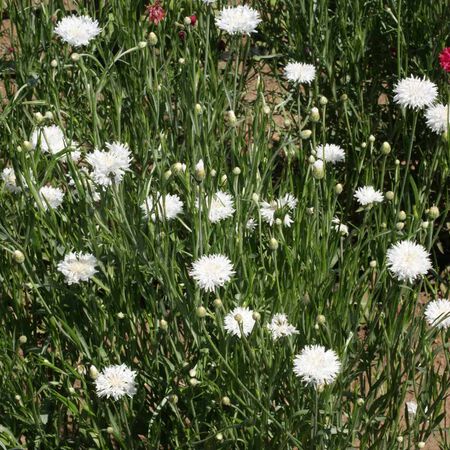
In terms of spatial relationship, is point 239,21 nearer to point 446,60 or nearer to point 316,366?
point 446,60

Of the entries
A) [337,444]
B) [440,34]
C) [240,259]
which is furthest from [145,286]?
[440,34]

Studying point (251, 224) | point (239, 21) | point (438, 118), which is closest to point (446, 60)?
point (438, 118)

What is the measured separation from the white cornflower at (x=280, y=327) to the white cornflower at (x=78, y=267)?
0.42m

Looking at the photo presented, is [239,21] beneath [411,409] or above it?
above

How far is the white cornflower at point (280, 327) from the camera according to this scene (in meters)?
1.94

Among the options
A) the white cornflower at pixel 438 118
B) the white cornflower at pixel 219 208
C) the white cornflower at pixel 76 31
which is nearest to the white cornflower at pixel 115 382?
the white cornflower at pixel 219 208

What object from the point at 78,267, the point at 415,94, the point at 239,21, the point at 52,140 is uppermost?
the point at 239,21

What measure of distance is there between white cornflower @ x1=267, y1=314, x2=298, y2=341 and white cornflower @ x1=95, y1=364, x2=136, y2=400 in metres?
0.32

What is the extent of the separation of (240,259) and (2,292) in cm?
64

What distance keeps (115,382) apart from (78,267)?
0.27m

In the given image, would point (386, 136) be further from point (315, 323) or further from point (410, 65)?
point (315, 323)

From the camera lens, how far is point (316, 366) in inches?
71.7

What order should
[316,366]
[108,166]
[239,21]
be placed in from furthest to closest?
1. [239,21]
2. [108,166]
3. [316,366]

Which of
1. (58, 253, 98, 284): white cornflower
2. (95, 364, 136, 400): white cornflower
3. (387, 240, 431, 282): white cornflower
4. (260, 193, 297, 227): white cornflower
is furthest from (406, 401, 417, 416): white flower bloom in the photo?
(58, 253, 98, 284): white cornflower
